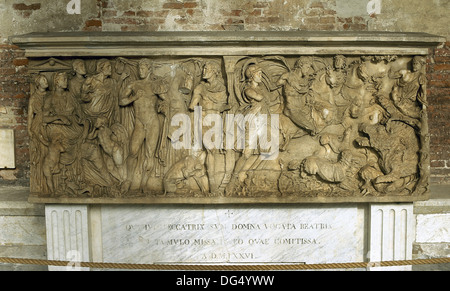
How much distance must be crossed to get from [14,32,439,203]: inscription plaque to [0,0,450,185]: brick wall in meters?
1.01

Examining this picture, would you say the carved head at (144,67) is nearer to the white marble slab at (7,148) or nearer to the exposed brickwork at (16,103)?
the exposed brickwork at (16,103)

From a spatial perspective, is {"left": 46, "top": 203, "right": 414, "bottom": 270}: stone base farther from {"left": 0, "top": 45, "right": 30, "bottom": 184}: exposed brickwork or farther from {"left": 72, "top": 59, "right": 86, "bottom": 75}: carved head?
{"left": 72, "top": 59, "right": 86, "bottom": 75}: carved head

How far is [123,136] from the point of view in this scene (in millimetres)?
4695

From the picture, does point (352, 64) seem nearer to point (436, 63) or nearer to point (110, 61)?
point (436, 63)

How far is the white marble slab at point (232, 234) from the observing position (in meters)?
4.86

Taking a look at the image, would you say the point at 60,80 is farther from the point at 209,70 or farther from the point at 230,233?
the point at 230,233

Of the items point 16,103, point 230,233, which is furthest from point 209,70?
point 16,103

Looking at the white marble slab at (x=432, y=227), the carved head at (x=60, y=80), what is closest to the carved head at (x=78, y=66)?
the carved head at (x=60, y=80)

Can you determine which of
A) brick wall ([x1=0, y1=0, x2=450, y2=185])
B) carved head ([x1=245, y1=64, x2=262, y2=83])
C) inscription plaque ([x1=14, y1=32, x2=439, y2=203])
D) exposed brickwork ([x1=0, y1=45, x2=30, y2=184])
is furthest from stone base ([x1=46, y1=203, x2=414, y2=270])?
brick wall ([x1=0, y1=0, x2=450, y2=185])

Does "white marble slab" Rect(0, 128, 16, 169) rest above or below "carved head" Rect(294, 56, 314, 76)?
below

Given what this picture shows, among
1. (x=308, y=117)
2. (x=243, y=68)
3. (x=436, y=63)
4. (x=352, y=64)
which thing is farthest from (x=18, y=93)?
(x=436, y=63)

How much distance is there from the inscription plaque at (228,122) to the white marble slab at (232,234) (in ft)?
0.71

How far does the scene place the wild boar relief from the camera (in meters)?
4.63

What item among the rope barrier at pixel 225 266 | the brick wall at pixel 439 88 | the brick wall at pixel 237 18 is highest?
the brick wall at pixel 237 18
